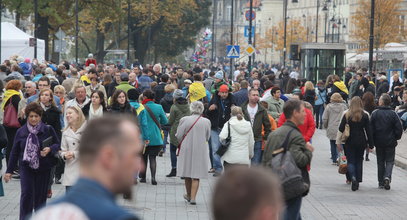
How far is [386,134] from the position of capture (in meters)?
15.7

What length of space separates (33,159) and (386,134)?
690 centimetres

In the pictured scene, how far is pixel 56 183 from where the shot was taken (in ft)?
50.7

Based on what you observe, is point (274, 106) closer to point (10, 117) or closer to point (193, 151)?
point (193, 151)

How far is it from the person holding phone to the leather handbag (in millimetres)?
4592

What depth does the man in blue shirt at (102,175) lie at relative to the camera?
3.49m

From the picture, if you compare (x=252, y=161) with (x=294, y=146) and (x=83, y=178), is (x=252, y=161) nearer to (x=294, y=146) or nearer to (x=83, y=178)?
(x=294, y=146)

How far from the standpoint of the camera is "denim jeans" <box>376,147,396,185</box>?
15.8 m

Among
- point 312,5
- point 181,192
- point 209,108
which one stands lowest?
point 181,192

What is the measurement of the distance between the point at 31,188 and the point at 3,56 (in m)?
30.6

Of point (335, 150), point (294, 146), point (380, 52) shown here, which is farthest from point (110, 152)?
point (380, 52)

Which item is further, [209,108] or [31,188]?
[209,108]

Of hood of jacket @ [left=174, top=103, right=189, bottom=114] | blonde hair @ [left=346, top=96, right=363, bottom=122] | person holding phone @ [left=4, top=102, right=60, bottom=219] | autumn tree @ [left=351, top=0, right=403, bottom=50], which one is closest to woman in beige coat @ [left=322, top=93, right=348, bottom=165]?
hood of jacket @ [left=174, top=103, right=189, bottom=114]

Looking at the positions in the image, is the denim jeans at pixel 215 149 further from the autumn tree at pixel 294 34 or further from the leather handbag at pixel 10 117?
the autumn tree at pixel 294 34

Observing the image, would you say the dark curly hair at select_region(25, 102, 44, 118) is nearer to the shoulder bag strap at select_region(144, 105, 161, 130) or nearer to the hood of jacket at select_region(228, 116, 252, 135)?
the hood of jacket at select_region(228, 116, 252, 135)
